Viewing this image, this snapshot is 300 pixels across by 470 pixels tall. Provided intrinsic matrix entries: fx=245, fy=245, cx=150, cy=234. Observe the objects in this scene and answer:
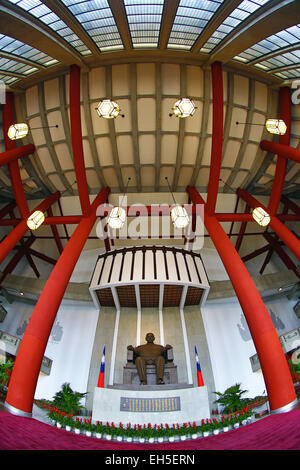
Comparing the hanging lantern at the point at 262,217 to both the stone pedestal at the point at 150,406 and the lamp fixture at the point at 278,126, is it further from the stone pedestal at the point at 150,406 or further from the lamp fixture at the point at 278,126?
the stone pedestal at the point at 150,406

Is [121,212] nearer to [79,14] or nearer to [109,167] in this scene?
[109,167]

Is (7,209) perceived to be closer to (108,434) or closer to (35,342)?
(35,342)

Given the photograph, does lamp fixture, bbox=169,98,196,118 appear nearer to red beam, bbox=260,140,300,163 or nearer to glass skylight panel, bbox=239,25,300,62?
glass skylight panel, bbox=239,25,300,62

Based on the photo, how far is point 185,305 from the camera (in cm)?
1664

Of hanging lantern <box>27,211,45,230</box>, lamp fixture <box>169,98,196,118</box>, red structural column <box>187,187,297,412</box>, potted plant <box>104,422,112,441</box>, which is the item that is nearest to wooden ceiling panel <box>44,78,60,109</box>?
hanging lantern <box>27,211,45,230</box>

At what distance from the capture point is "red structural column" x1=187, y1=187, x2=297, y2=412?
714 centimetres

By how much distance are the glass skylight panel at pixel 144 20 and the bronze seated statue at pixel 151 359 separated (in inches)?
549

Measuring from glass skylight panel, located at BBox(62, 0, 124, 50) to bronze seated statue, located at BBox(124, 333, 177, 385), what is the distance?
13947 mm

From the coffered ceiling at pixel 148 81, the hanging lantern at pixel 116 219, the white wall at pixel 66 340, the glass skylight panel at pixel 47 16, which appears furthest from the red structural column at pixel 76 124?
the white wall at pixel 66 340

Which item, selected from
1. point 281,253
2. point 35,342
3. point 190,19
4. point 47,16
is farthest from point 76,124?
point 281,253

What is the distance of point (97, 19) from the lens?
8.59 metres

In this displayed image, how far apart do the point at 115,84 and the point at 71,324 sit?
46.4ft

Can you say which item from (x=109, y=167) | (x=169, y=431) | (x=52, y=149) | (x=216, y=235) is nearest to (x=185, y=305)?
(x=216, y=235)

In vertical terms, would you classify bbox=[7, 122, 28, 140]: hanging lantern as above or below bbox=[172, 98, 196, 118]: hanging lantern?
below
